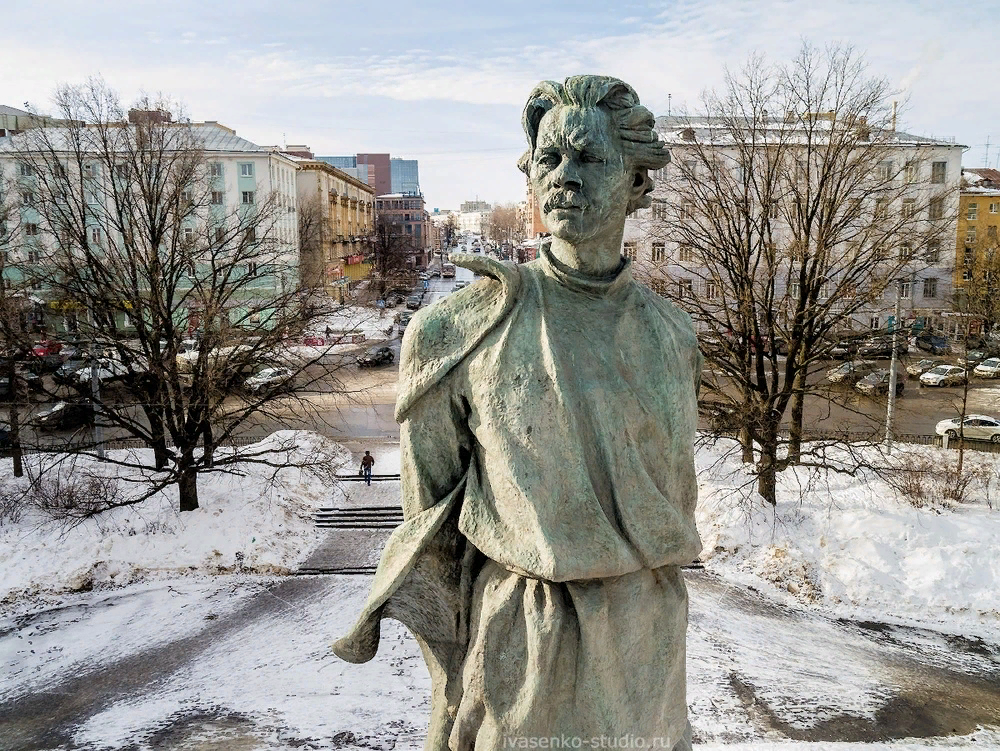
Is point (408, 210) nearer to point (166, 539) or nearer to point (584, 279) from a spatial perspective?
point (166, 539)

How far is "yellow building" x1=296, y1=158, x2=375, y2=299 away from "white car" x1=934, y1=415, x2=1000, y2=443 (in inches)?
1154

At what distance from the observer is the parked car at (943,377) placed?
33219 millimetres

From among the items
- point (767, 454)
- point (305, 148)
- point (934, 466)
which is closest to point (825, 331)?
point (767, 454)

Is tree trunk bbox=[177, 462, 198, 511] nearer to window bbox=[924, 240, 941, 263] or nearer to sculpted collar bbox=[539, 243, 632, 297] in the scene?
sculpted collar bbox=[539, 243, 632, 297]

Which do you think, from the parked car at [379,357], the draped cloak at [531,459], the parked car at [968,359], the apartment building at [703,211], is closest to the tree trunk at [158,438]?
the apartment building at [703,211]

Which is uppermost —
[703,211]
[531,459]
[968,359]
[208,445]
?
[703,211]

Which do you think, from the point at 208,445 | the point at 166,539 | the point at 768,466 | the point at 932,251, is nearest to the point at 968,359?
the point at 932,251

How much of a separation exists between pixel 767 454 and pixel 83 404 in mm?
16034

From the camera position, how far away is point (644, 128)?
2.79m

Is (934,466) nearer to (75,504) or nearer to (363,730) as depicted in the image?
(363,730)

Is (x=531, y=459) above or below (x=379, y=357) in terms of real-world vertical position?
above

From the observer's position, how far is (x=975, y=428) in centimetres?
2489

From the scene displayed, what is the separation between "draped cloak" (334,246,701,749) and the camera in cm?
259

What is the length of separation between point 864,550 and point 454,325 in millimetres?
15769
